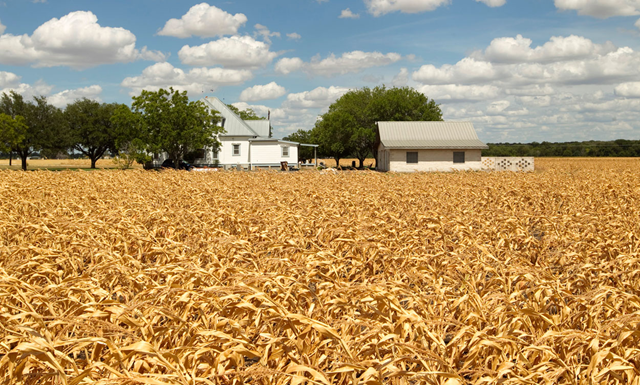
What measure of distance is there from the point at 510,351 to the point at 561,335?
398 mm

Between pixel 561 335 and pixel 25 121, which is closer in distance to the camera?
pixel 561 335

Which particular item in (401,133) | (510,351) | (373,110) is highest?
(373,110)

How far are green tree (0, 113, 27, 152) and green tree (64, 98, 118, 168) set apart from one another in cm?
1754

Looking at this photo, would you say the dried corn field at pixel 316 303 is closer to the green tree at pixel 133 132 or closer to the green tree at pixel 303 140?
the green tree at pixel 133 132

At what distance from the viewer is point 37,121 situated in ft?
220

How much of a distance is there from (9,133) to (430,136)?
48.2m

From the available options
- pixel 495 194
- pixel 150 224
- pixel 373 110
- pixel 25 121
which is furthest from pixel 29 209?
pixel 373 110

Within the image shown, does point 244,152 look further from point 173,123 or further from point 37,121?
point 37,121

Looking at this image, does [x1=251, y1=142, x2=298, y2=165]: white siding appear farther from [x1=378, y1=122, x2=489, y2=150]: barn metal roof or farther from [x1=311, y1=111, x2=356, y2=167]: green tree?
[x1=311, y1=111, x2=356, y2=167]: green tree

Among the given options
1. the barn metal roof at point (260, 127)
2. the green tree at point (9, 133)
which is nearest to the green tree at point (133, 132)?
the green tree at point (9, 133)

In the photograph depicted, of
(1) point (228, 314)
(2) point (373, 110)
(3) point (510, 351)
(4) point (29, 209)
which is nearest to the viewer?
(3) point (510, 351)

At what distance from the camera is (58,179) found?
21484 millimetres

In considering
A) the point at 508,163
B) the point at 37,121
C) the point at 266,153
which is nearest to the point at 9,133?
the point at 37,121

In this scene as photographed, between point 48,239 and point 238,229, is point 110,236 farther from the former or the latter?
point 238,229
